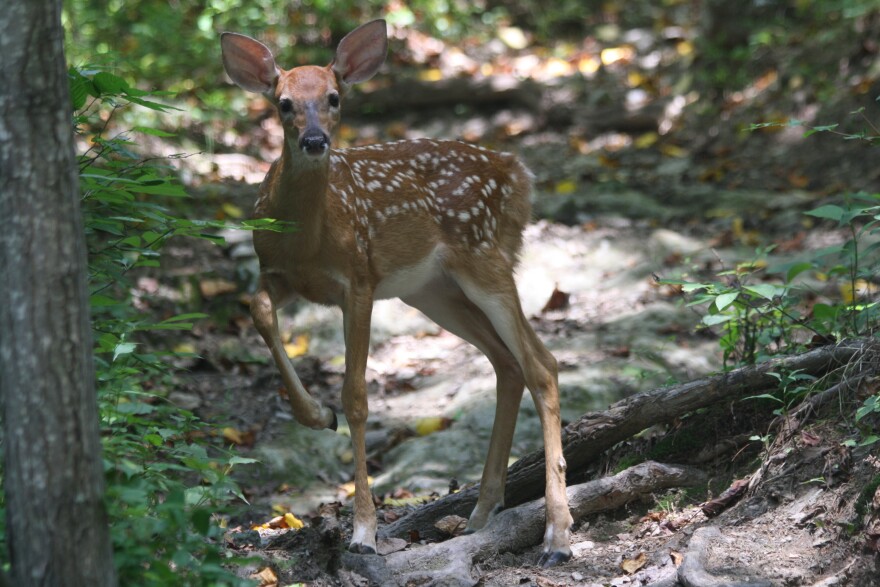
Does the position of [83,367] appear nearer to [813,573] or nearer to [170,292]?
[813,573]

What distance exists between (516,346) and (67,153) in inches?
121

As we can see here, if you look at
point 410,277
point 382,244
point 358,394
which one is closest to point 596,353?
point 410,277

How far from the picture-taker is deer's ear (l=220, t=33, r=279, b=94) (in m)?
5.32

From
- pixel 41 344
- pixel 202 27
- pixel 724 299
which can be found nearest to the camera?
pixel 41 344

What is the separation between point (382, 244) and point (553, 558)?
6.29 ft

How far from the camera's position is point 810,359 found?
4926mm

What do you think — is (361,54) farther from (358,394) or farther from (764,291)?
(764,291)

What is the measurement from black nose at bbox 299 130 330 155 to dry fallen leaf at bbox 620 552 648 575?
7.54 ft

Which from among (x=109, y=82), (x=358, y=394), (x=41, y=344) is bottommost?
(x=358, y=394)

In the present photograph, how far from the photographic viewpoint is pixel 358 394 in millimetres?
5223

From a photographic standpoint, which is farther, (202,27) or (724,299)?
(202,27)

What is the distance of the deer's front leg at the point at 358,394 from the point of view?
16.0 feet

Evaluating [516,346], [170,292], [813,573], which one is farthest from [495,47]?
[813,573]

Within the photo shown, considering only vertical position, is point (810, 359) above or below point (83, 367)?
below
